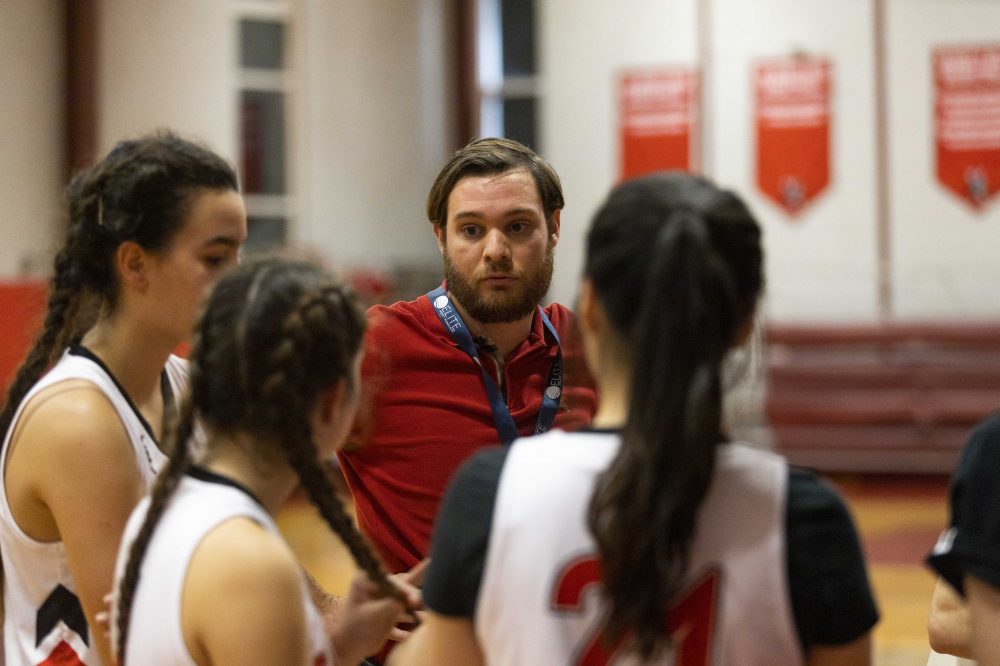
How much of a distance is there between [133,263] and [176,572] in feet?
2.42

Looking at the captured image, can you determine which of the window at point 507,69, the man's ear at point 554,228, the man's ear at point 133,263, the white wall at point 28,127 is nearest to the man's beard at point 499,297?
the man's ear at point 554,228

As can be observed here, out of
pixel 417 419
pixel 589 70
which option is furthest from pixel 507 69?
pixel 417 419

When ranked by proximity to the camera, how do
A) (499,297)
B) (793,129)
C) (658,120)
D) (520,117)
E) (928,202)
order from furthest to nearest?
(520,117) < (658,120) < (793,129) < (928,202) < (499,297)

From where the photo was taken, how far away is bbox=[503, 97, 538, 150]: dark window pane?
12.4m

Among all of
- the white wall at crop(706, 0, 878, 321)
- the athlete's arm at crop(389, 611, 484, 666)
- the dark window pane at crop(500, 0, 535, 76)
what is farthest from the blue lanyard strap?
the dark window pane at crop(500, 0, 535, 76)

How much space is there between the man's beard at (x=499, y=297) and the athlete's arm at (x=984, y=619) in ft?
4.59

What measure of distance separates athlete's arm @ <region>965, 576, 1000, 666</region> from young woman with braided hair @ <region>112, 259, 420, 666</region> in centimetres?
71

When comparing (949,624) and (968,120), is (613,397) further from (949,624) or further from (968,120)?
(968,120)

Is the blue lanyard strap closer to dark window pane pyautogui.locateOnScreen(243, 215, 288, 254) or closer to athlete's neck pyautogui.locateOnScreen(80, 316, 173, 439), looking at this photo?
athlete's neck pyautogui.locateOnScreen(80, 316, 173, 439)

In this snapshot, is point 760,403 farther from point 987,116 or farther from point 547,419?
point 547,419

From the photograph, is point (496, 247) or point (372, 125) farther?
point (372, 125)

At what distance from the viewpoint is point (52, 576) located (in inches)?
72.4

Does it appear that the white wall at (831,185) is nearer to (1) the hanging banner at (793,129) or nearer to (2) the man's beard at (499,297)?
(1) the hanging banner at (793,129)

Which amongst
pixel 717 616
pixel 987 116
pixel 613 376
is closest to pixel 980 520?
pixel 717 616
